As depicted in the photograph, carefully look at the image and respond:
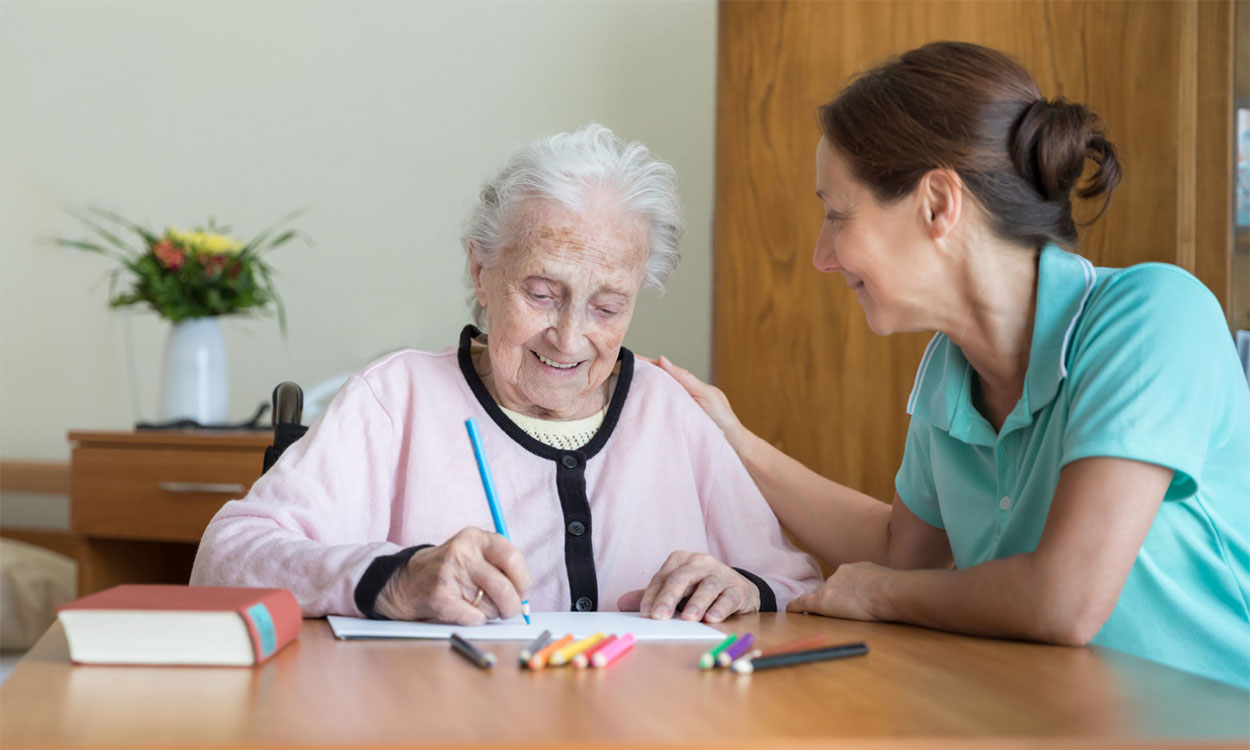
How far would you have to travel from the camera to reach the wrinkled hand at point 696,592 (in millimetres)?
1192

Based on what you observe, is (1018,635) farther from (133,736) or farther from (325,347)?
(325,347)

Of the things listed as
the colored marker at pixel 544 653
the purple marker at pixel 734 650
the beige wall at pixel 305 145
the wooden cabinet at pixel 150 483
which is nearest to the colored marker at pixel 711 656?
the purple marker at pixel 734 650

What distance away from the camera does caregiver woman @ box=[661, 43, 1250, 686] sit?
1040 millimetres

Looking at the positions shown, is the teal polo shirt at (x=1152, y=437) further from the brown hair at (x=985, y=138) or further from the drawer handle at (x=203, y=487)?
the drawer handle at (x=203, y=487)

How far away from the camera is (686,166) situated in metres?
2.99

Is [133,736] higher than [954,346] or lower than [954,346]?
lower

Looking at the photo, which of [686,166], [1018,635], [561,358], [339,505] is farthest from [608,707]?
[686,166]

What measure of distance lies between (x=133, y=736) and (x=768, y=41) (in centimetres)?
214

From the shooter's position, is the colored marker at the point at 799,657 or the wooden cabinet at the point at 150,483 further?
the wooden cabinet at the point at 150,483

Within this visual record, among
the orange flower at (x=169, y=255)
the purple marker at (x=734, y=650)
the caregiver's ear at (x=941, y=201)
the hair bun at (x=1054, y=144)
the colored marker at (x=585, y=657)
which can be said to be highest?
the hair bun at (x=1054, y=144)

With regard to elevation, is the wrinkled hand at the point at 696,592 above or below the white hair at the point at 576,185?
below

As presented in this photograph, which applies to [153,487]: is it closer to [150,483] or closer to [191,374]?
[150,483]

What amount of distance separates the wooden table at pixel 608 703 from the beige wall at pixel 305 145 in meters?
2.16

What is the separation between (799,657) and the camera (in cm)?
89
